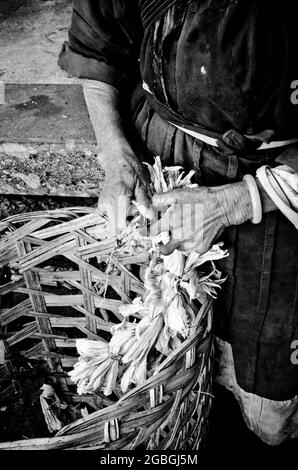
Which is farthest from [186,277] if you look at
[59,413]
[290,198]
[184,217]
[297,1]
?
[59,413]

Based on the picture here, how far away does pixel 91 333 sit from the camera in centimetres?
124

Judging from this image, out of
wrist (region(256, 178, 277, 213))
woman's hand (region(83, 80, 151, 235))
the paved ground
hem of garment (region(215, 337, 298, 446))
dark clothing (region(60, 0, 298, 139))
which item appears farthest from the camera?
the paved ground

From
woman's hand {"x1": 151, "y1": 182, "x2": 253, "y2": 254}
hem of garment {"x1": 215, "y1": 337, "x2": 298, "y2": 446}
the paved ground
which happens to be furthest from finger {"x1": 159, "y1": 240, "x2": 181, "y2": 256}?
the paved ground

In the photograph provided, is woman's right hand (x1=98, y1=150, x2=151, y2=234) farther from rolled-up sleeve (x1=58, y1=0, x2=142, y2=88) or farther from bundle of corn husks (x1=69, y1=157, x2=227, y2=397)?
rolled-up sleeve (x1=58, y1=0, x2=142, y2=88)

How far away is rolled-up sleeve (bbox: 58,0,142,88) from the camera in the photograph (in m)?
0.91

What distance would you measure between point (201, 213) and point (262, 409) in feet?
1.96

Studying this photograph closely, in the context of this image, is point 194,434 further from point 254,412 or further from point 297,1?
point 297,1

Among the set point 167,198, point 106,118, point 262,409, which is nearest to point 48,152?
point 106,118

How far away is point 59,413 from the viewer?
1301mm

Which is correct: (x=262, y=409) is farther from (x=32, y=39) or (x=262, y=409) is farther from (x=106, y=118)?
(x=32, y=39)

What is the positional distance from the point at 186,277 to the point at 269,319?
0.85 feet

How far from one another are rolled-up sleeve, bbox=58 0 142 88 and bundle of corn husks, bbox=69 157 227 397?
0.26 m

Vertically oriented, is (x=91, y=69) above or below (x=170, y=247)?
above

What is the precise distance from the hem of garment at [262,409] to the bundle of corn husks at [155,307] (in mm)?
269
